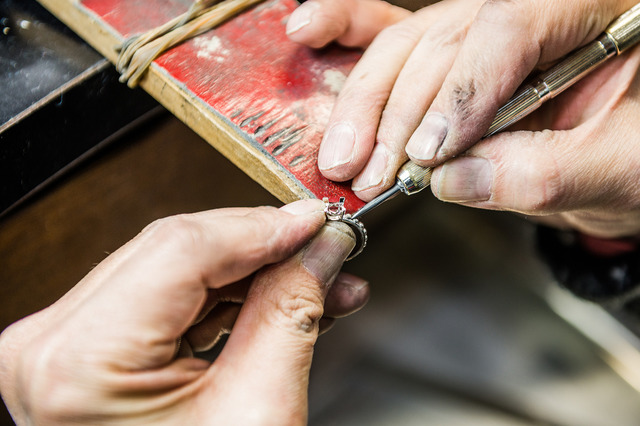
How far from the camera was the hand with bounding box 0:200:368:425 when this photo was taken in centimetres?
46

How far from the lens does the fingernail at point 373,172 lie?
0.61m

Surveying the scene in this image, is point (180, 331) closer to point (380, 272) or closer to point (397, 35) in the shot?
point (397, 35)

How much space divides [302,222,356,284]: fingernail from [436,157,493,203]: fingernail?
146mm

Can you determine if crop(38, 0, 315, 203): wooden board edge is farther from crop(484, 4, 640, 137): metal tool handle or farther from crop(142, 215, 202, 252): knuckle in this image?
crop(484, 4, 640, 137): metal tool handle

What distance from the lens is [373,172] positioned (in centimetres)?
62

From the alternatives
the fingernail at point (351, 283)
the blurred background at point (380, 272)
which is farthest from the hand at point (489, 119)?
the blurred background at point (380, 272)

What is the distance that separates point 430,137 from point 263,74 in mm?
268

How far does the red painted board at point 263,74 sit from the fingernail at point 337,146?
0.9 inches

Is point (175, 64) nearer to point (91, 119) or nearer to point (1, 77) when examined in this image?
point (91, 119)

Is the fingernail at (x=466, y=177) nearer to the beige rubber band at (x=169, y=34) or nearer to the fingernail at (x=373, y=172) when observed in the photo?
the fingernail at (x=373, y=172)

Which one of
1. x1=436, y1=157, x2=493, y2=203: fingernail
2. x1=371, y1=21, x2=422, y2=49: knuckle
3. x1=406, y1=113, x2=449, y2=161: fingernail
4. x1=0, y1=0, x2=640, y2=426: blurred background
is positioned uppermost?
x1=371, y1=21, x2=422, y2=49: knuckle

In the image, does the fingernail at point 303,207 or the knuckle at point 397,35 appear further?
the knuckle at point 397,35

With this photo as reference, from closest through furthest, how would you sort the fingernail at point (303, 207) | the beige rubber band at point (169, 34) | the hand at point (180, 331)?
the hand at point (180, 331) < the fingernail at point (303, 207) < the beige rubber band at point (169, 34)

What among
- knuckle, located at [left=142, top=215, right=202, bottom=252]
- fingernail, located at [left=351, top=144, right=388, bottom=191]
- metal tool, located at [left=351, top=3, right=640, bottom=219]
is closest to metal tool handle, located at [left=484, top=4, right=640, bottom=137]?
metal tool, located at [left=351, top=3, right=640, bottom=219]
